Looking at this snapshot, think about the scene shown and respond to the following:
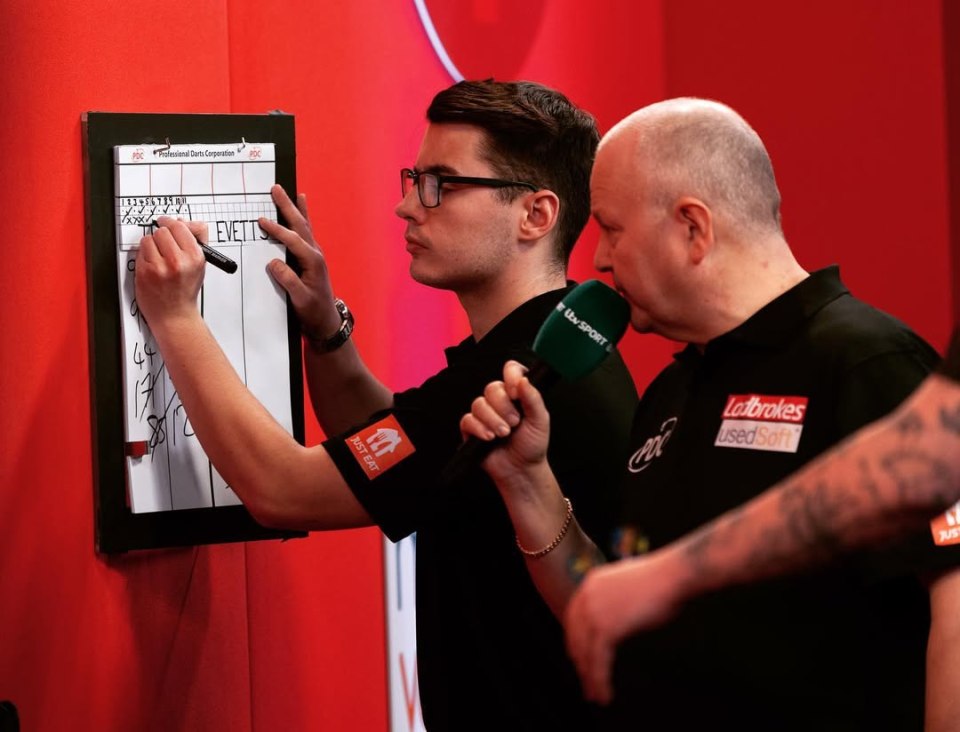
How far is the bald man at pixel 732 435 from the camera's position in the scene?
4.73ft

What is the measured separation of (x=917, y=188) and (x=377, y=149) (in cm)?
116

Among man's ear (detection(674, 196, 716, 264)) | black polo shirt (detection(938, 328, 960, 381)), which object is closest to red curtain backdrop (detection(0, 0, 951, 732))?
man's ear (detection(674, 196, 716, 264))

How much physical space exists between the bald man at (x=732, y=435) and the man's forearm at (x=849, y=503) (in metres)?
0.41

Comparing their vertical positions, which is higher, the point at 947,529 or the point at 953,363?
the point at 953,363

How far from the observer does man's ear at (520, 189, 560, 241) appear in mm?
2105

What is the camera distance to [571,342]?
1.63 m

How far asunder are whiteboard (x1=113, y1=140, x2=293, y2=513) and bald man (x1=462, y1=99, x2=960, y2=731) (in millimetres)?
522

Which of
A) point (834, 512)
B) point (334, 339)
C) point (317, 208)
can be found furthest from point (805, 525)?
point (317, 208)

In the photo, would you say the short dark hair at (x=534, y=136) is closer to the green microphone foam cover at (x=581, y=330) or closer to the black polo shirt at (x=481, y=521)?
the black polo shirt at (x=481, y=521)

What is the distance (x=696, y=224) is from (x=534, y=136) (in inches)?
22.8

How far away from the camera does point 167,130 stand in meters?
2.05

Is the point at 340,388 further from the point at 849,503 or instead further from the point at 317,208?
the point at 849,503

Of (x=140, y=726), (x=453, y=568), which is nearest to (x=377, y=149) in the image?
(x=453, y=568)

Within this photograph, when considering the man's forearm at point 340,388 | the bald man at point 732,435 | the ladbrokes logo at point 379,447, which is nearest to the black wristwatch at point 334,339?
the man's forearm at point 340,388
